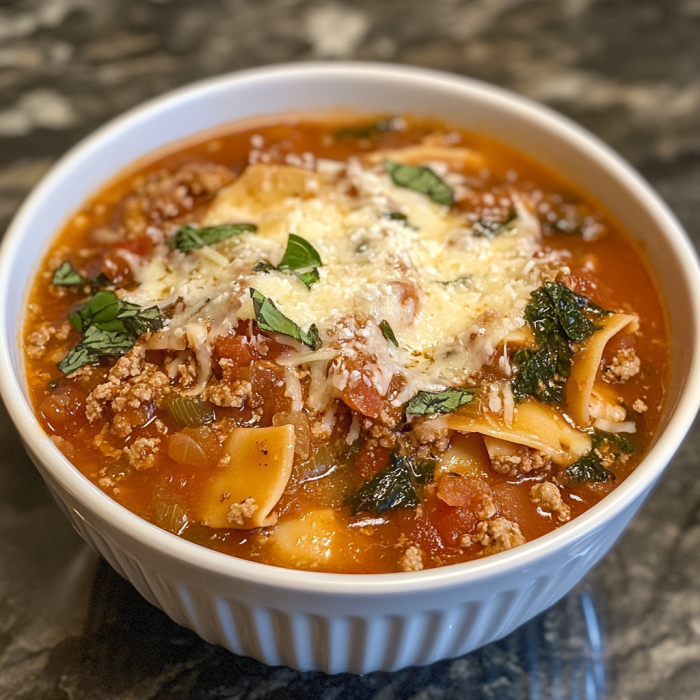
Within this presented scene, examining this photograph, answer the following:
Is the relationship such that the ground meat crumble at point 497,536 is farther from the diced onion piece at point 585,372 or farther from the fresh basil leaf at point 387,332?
the fresh basil leaf at point 387,332

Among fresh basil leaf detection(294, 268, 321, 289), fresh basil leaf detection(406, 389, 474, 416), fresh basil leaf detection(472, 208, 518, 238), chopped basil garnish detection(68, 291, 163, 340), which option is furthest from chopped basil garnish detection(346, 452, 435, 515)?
fresh basil leaf detection(472, 208, 518, 238)

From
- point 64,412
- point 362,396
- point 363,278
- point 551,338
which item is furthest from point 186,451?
point 551,338

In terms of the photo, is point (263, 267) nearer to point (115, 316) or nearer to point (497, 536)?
point (115, 316)

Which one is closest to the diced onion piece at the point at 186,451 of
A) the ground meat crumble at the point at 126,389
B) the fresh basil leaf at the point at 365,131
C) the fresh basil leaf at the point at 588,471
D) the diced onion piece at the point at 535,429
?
the ground meat crumble at the point at 126,389

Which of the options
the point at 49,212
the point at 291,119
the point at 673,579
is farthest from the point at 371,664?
the point at 291,119

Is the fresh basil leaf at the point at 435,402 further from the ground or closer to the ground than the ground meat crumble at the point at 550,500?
further from the ground

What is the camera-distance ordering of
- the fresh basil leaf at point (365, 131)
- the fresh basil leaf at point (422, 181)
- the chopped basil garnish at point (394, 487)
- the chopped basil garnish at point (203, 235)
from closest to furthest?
the chopped basil garnish at point (394, 487) → the chopped basil garnish at point (203, 235) → the fresh basil leaf at point (422, 181) → the fresh basil leaf at point (365, 131)
